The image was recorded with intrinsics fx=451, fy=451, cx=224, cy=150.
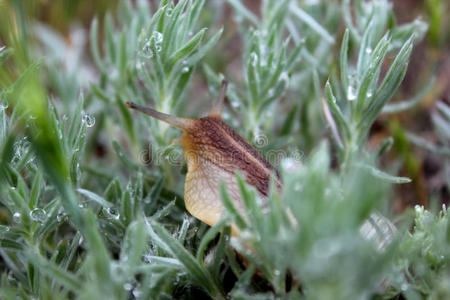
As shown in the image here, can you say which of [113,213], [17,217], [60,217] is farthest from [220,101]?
[17,217]

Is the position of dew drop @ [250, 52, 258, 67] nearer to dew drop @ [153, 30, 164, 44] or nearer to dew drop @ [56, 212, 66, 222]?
dew drop @ [153, 30, 164, 44]

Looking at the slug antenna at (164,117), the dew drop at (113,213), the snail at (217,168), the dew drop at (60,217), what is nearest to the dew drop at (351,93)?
the snail at (217,168)

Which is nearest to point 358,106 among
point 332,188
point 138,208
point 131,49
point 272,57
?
point 272,57

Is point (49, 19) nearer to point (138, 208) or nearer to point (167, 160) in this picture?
point (167, 160)

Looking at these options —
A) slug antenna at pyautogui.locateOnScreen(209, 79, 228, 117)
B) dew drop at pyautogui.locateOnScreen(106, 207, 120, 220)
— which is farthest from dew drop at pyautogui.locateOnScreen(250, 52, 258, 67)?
dew drop at pyautogui.locateOnScreen(106, 207, 120, 220)

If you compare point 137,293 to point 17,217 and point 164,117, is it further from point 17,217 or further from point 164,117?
point 164,117

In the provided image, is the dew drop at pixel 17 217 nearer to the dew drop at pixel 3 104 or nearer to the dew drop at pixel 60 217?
the dew drop at pixel 60 217
